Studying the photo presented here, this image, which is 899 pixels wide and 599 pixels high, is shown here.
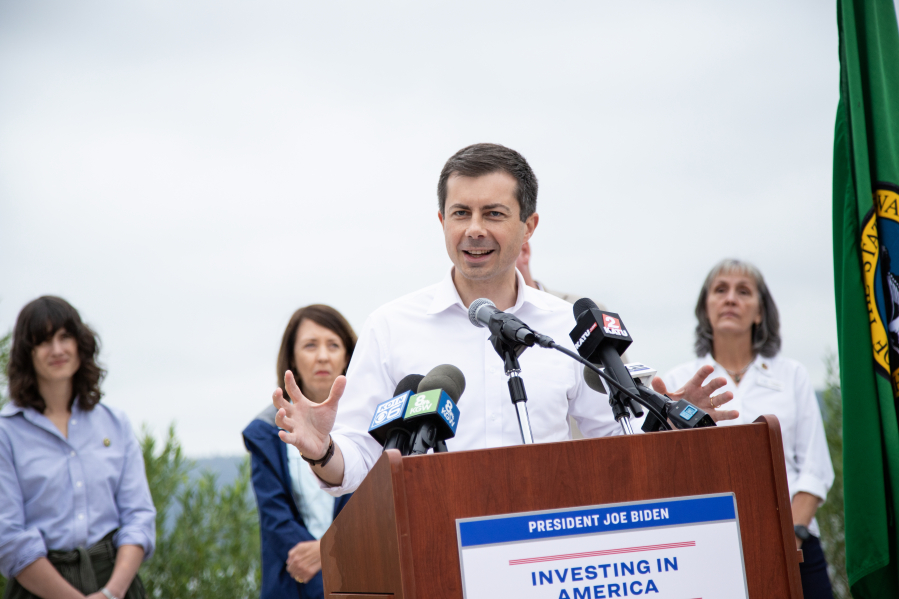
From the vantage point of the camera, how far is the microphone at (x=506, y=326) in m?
1.64

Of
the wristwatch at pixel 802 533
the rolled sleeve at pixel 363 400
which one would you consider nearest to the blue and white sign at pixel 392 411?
the rolled sleeve at pixel 363 400

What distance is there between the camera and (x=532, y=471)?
4.48 feet

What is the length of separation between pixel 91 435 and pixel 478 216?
2400 mm

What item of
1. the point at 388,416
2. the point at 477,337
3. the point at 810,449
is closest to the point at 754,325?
the point at 810,449

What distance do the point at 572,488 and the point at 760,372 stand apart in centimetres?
311

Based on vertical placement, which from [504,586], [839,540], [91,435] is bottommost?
[839,540]

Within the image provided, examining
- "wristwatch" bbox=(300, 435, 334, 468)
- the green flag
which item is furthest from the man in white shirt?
the green flag

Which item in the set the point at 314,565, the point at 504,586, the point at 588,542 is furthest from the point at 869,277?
the point at 314,565

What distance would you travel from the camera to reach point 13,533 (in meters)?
3.30

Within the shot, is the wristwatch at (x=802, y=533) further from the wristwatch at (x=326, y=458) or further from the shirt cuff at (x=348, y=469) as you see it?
the wristwatch at (x=326, y=458)

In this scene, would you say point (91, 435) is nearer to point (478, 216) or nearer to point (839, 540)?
point (478, 216)

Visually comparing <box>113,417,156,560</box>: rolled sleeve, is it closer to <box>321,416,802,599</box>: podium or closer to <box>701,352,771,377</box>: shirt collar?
<box>321,416,802,599</box>: podium

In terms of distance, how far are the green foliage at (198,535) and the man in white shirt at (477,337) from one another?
3.16 metres

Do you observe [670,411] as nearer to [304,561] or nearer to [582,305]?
[582,305]
